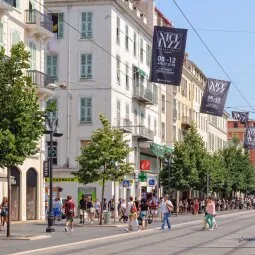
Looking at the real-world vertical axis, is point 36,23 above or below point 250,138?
above

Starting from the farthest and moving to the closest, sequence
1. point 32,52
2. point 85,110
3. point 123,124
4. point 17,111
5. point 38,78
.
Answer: point 123,124
point 85,110
point 32,52
point 38,78
point 17,111

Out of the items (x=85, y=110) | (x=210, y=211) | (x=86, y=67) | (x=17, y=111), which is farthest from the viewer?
(x=86, y=67)

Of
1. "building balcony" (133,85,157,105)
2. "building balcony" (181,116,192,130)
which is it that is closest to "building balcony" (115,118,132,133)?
"building balcony" (133,85,157,105)

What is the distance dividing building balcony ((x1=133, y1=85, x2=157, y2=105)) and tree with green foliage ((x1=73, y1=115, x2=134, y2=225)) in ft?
79.2

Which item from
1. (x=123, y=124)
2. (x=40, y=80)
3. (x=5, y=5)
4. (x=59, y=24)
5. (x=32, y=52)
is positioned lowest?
(x=123, y=124)

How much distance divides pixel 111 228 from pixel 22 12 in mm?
15202

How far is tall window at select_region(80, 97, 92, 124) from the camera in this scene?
61.3m

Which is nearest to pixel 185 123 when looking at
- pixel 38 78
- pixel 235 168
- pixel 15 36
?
pixel 235 168

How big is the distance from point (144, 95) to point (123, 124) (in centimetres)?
733

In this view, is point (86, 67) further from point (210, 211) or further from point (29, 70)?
point (210, 211)

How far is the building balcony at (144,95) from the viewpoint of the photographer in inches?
2670

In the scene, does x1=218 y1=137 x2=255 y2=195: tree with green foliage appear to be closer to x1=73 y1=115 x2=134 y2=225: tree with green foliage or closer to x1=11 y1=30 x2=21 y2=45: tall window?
x1=73 y1=115 x2=134 y2=225: tree with green foliage

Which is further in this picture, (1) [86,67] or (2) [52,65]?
(2) [52,65]

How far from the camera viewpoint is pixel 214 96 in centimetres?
4125
